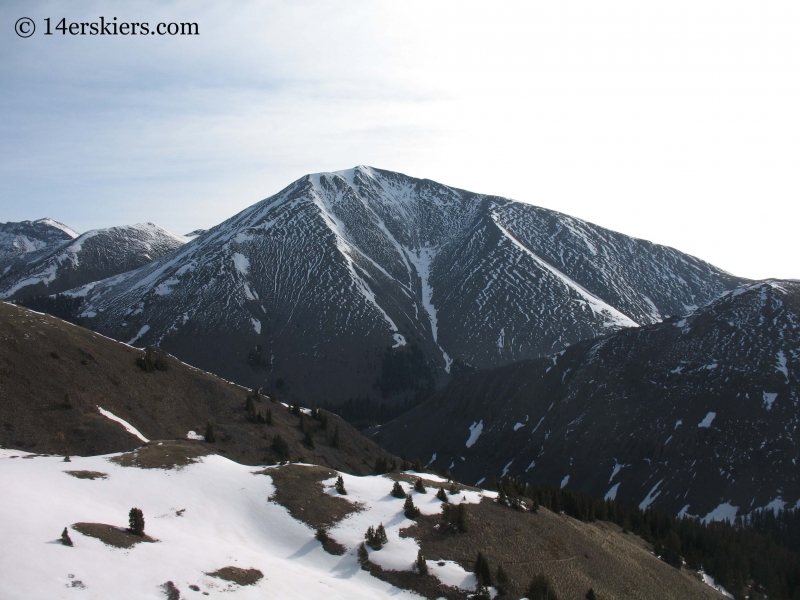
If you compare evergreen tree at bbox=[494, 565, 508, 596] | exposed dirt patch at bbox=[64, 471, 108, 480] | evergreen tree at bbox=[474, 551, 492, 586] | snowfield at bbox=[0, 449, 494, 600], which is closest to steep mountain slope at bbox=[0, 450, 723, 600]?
snowfield at bbox=[0, 449, 494, 600]

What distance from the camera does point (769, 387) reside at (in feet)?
420

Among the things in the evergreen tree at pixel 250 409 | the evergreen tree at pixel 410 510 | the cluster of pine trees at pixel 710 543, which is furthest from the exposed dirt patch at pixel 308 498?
the evergreen tree at pixel 250 409

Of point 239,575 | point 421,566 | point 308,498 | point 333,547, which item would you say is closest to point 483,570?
point 421,566

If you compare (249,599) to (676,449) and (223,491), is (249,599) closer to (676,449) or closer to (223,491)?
(223,491)

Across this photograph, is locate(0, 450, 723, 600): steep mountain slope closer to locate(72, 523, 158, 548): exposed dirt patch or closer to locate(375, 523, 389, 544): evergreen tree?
locate(72, 523, 158, 548): exposed dirt patch

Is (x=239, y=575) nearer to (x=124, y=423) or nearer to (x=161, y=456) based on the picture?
(x=161, y=456)

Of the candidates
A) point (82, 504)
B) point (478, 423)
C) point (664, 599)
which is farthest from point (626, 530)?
point (478, 423)

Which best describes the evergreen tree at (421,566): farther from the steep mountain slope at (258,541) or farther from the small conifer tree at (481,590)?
the small conifer tree at (481,590)

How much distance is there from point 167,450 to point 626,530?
55.1 metres

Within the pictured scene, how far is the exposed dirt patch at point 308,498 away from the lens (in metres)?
48.1

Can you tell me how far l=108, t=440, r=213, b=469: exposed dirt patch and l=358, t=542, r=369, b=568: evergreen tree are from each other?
62.8 ft

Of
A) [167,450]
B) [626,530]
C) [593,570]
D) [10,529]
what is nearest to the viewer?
[10,529]

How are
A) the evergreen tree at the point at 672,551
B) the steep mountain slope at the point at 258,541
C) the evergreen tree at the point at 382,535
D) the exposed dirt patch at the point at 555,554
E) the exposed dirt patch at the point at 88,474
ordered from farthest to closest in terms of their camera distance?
the evergreen tree at the point at 672,551 → the exposed dirt patch at the point at 88,474 → the exposed dirt patch at the point at 555,554 → the evergreen tree at the point at 382,535 → the steep mountain slope at the point at 258,541

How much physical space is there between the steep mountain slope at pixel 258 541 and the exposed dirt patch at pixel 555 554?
151 millimetres
